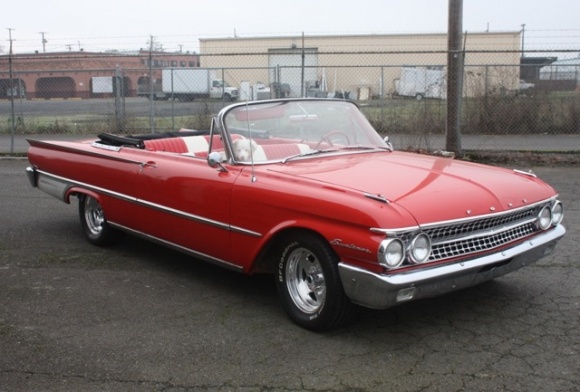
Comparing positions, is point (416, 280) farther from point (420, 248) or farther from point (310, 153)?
point (310, 153)

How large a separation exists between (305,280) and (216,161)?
1.14 meters

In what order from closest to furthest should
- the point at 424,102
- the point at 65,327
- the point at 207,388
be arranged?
the point at 207,388
the point at 65,327
the point at 424,102

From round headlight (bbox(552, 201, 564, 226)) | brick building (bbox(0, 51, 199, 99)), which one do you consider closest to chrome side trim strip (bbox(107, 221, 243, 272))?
round headlight (bbox(552, 201, 564, 226))

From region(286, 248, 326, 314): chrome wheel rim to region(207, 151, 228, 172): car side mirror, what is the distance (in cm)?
93

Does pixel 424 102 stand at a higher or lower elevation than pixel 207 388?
higher

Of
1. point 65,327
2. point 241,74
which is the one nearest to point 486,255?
point 65,327

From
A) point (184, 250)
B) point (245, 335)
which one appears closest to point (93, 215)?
point (184, 250)

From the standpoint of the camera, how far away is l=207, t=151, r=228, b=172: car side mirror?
15.9ft

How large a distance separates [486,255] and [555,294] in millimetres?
1136

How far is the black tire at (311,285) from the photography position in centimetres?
401

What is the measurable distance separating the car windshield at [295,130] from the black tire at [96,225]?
199 centimetres

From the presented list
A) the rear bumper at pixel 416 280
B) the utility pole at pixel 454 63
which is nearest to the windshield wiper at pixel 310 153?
the rear bumper at pixel 416 280

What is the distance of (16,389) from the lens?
11.6ft

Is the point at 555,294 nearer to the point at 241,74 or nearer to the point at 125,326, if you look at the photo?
the point at 125,326
